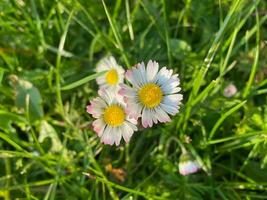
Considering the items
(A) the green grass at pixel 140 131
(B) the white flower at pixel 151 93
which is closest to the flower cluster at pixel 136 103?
(B) the white flower at pixel 151 93

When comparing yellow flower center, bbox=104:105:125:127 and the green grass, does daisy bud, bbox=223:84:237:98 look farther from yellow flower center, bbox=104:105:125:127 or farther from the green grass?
yellow flower center, bbox=104:105:125:127

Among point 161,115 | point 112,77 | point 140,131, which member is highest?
point 112,77

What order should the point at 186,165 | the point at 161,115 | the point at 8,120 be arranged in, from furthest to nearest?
the point at 8,120 < the point at 186,165 < the point at 161,115

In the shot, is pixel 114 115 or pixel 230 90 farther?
pixel 230 90

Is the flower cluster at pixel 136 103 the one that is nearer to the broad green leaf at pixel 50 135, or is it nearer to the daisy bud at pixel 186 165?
the daisy bud at pixel 186 165

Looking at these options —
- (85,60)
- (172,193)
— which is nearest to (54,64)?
(85,60)

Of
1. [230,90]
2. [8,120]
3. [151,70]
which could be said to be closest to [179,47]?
[230,90]

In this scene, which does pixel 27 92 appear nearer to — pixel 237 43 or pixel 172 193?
pixel 172 193

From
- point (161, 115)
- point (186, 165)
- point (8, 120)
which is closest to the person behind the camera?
point (161, 115)

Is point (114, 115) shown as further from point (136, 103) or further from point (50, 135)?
point (50, 135)
